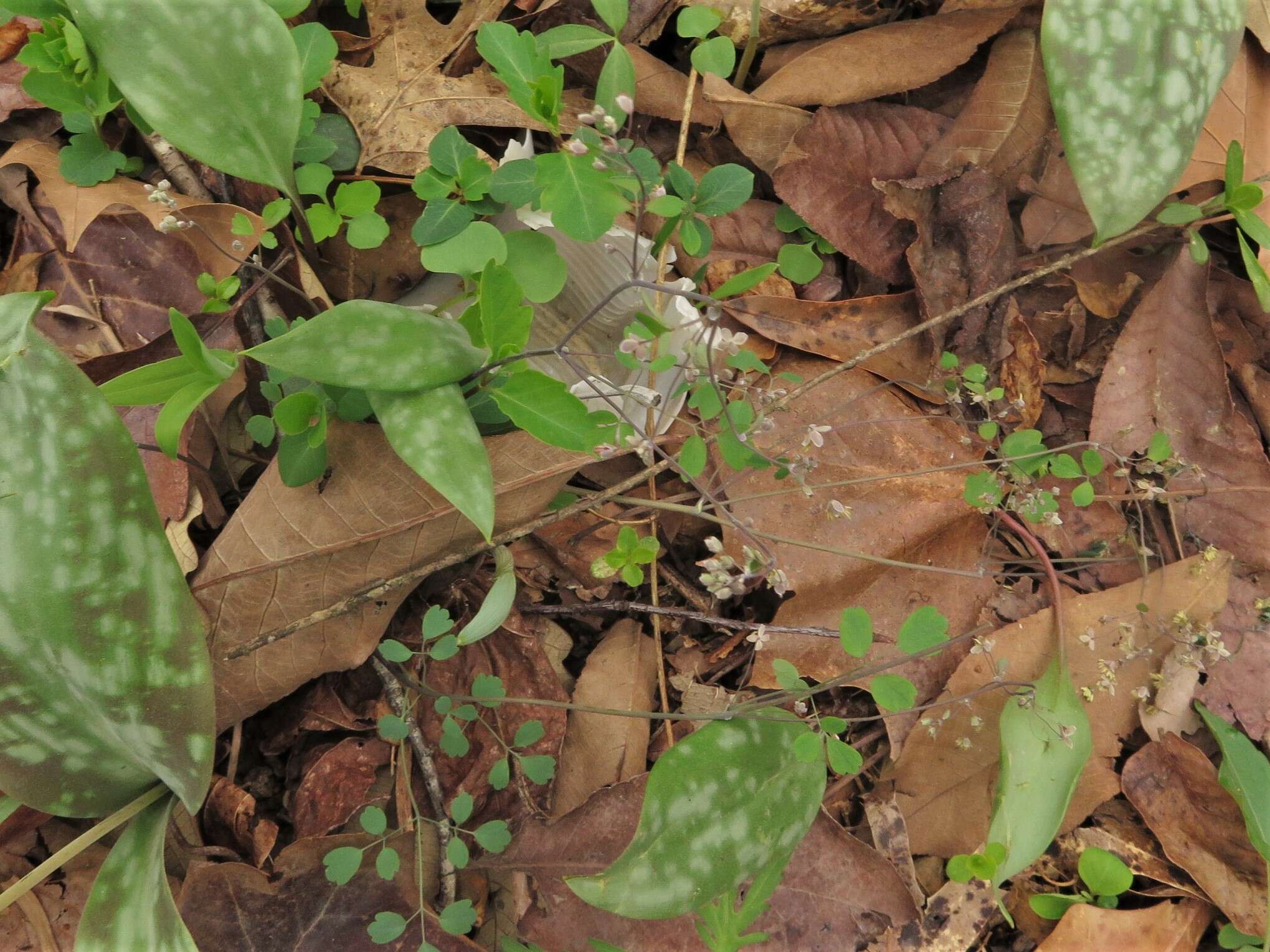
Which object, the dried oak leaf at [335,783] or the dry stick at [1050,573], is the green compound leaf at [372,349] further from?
the dry stick at [1050,573]

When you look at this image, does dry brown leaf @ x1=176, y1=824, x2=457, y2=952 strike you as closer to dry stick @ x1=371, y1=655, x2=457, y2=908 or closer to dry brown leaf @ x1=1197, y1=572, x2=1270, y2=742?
dry stick @ x1=371, y1=655, x2=457, y2=908

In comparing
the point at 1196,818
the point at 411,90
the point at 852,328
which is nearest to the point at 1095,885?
the point at 1196,818

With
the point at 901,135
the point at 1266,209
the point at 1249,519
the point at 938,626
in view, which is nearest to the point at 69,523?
the point at 938,626

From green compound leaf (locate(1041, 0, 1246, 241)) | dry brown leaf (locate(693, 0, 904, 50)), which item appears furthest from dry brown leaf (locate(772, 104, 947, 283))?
green compound leaf (locate(1041, 0, 1246, 241))

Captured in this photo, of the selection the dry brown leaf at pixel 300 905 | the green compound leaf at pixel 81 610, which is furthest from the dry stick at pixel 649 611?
the green compound leaf at pixel 81 610

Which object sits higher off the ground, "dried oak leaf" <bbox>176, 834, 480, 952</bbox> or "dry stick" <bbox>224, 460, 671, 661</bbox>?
"dry stick" <bbox>224, 460, 671, 661</bbox>

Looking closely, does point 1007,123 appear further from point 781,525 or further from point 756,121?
point 781,525

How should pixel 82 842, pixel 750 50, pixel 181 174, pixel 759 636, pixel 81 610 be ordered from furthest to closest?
pixel 750 50
pixel 181 174
pixel 759 636
pixel 82 842
pixel 81 610
